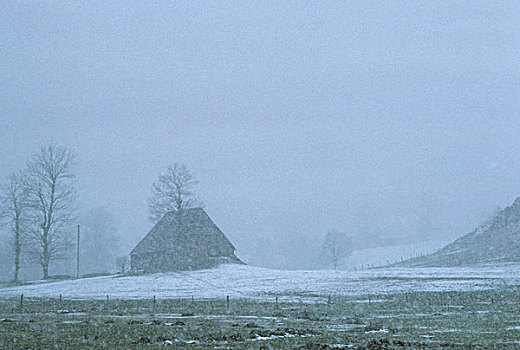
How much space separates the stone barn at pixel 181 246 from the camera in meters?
78.3

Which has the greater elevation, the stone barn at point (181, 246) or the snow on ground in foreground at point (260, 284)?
the stone barn at point (181, 246)

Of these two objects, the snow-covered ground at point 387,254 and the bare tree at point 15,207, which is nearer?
the bare tree at point 15,207

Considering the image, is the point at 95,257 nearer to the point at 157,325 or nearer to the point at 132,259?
the point at 132,259

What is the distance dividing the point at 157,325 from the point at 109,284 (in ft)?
129

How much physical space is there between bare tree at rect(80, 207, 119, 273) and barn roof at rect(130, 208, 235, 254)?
135ft

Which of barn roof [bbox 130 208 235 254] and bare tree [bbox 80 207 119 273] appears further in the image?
bare tree [bbox 80 207 119 273]

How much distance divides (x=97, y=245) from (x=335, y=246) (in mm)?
55351

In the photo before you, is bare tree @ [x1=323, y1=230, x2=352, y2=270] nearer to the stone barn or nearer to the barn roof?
the stone barn

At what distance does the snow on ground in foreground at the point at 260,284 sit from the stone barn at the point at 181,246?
25.4ft

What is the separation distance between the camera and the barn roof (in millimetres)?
79312

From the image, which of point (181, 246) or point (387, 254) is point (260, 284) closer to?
point (181, 246)

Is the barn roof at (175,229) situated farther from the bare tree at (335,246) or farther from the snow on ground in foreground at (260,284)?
the bare tree at (335,246)

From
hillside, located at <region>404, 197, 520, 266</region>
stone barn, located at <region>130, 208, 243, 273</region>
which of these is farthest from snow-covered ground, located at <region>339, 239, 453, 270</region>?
stone barn, located at <region>130, 208, 243, 273</region>

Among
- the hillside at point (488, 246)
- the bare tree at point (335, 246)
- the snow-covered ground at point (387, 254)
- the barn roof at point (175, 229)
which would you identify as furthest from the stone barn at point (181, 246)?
the snow-covered ground at point (387, 254)
